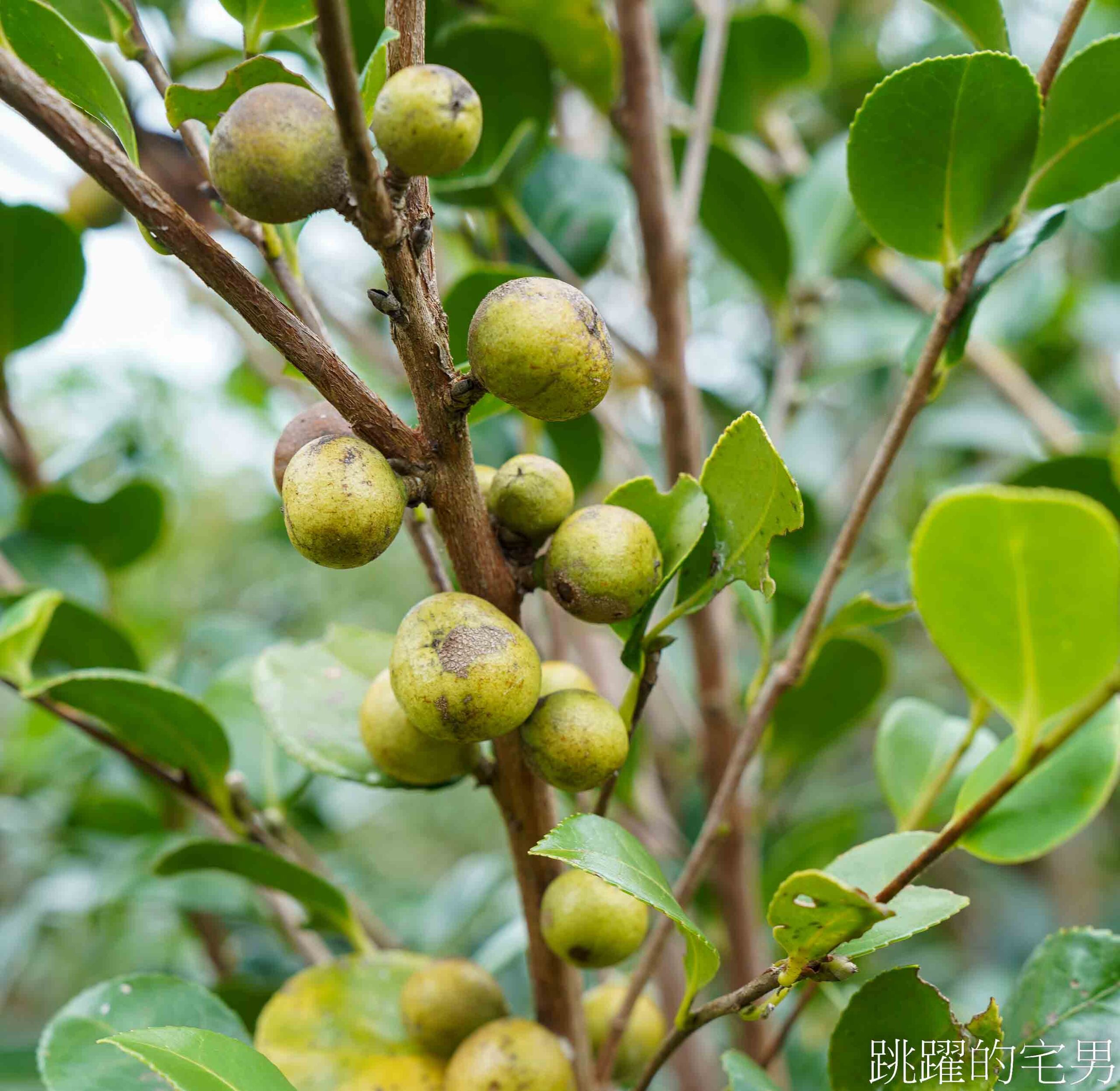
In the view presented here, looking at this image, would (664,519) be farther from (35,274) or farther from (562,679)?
(35,274)

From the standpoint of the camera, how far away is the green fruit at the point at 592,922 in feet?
1.94

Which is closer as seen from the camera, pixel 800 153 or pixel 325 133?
pixel 325 133

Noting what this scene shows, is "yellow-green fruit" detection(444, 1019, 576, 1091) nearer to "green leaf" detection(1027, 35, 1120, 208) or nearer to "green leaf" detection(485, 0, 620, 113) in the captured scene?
"green leaf" detection(1027, 35, 1120, 208)

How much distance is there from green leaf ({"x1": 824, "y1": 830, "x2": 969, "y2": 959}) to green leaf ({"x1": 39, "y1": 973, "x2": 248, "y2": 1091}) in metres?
0.43

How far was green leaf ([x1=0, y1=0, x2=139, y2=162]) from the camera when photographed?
553 millimetres

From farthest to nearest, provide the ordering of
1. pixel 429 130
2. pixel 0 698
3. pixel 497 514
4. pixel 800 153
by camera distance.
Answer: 1. pixel 0 698
2. pixel 800 153
3. pixel 497 514
4. pixel 429 130

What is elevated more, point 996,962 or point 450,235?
point 450,235

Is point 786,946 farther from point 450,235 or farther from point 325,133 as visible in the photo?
point 450,235

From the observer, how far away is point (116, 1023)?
2.37 feet

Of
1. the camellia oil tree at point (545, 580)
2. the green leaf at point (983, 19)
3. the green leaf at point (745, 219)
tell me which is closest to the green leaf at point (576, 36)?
the camellia oil tree at point (545, 580)

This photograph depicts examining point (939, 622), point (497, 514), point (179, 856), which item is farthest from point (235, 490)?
point (939, 622)

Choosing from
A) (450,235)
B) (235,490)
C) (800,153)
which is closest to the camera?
(450,235)

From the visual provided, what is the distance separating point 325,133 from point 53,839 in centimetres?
133

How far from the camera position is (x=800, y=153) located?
5.34ft
